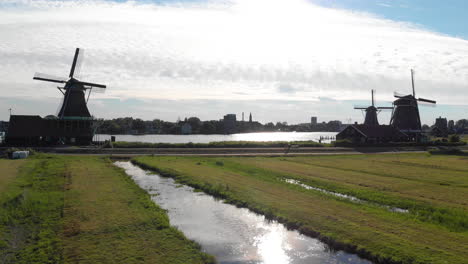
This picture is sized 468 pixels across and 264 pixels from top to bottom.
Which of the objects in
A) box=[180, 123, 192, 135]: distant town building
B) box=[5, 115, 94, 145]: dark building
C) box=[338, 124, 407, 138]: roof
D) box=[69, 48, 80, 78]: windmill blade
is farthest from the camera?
box=[180, 123, 192, 135]: distant town building

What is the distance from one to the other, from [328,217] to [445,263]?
5.79m

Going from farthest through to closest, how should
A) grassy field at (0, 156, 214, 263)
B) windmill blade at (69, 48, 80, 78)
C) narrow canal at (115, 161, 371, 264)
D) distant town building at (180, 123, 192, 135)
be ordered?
distant town building at (180, 123, 192, 135) → windmill blade at (69, 48, 80, 78) → narrow canal at (115, 161, 371, 264) → grassy field at (0, 156, 214, 263)

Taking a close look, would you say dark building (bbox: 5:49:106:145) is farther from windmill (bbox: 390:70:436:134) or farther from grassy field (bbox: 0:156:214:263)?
windmill (bbox: 390:70:436:134)

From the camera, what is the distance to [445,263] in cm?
1111

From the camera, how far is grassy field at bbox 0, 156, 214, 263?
1162cm

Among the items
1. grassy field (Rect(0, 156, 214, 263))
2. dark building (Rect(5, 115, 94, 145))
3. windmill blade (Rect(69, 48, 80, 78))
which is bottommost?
grassy field (Rect(0, 156, 214, 263))

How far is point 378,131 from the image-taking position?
78438 mm

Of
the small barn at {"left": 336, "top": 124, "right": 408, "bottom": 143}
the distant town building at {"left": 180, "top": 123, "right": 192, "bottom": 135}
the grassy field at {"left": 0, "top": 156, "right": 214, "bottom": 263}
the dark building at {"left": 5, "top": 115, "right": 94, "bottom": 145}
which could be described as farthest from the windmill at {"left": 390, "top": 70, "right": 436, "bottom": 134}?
the distant town building at {"left": 180, "top": 123, "right": 192, "bottom": 135}

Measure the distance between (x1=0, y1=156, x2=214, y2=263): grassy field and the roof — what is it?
62.9m

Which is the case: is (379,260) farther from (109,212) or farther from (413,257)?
(109,212)

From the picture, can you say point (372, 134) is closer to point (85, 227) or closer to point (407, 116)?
point (407, 116)

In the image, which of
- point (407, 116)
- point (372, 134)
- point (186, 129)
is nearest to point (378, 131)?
point (372, 134)

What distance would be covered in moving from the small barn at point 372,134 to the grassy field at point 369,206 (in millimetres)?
44206

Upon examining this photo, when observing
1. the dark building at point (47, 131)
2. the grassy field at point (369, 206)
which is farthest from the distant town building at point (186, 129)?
the grassy field at point (369, 206)
